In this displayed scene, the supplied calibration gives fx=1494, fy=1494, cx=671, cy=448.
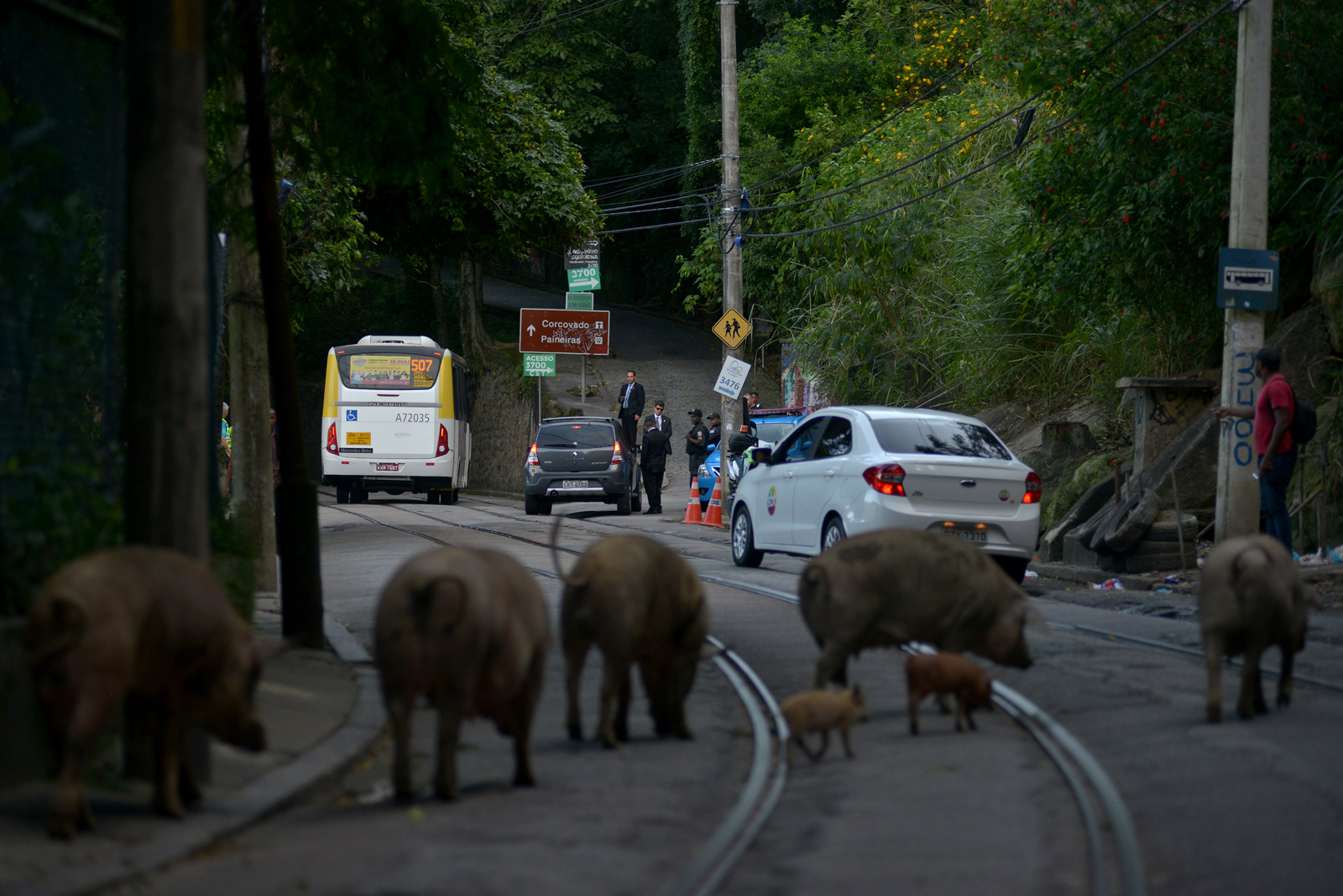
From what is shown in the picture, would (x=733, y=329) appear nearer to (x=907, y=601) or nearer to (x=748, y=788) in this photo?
(x=907, y=601)

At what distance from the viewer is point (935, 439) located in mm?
13625

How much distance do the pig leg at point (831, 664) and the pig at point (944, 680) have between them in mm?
376

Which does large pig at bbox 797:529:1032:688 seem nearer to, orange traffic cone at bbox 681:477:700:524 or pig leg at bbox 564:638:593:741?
pig leg at bbox 564:638:593:741

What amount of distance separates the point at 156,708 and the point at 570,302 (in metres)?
33.4

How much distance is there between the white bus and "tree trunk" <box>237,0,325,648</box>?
2323 centimetres

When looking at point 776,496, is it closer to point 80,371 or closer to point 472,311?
point 80,371

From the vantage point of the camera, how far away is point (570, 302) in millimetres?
38281

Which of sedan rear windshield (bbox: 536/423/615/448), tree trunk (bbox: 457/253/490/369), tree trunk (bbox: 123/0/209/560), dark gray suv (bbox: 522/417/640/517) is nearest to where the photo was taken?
tree trunk (bbox: 123/0/209/560)

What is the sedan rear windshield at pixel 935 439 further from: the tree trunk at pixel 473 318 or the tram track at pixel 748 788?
the tree trunk at pixel 473 318

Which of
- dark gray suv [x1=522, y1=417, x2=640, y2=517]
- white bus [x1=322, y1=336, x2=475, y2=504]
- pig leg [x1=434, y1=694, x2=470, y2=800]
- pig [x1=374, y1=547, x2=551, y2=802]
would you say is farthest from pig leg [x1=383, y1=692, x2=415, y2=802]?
white bus [x1=322, y1=336, x2=475, y2=504]

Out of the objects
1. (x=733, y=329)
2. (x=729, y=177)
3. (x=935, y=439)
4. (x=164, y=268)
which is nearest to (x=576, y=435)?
(x=733, y=329)

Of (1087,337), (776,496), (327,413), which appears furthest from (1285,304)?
(327,413)

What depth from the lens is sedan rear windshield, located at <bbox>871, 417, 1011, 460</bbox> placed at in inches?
529

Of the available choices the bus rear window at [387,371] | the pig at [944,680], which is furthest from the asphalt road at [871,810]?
the bus rear window at [387,371]
